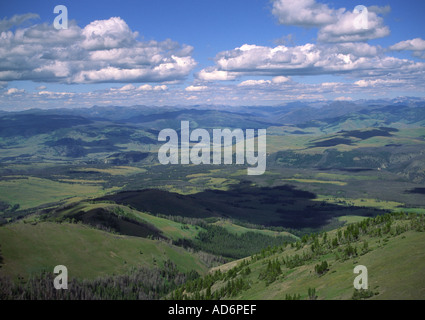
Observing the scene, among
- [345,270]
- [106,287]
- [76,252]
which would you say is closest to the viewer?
[345,270]

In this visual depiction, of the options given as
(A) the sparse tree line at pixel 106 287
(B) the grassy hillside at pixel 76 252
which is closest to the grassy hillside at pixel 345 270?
(A) the sparse tree line at pixel 106 287

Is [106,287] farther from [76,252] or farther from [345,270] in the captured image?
[345,270]

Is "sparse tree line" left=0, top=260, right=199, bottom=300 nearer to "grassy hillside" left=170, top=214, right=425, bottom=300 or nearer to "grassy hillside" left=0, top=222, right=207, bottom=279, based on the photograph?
"grassy hillside" left=0, top=222, right=207, bottom=279

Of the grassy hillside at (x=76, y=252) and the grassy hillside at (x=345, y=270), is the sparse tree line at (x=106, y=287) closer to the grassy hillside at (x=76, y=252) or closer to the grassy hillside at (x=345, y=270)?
the grassy hillside at (x=76, y=252)

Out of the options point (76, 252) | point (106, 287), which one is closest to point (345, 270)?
point (106, 287)

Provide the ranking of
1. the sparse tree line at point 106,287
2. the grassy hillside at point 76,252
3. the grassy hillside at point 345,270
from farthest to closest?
the grassy hillside at point 76,252, the sparse tree line at point 106,287, the grassy hillside at point 345,270

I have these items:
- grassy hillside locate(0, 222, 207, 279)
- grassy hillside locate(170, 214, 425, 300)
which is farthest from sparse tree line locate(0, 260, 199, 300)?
grassy hillside locate(170, 214, 425, 300)

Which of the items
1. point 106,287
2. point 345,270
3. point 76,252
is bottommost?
point 106,287

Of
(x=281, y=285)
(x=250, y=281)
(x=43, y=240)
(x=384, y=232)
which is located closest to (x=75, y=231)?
(x=43, y=240)
